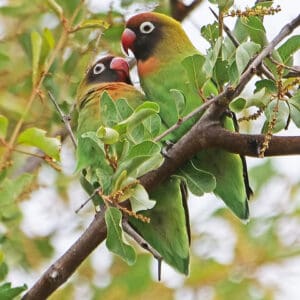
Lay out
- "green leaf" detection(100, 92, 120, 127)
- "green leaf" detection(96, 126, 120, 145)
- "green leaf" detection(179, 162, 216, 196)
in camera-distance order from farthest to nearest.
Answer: "green leaf" detection(179, 162, 216, 196)
"green leaf" detection(100, 92, 120, 127)
"green leaf" detection(96, 126, 120, 145)

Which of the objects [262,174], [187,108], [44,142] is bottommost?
[262,174]

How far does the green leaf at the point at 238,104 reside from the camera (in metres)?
1.64

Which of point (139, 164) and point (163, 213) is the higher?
point (139, 164)

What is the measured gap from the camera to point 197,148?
1731 millimetres

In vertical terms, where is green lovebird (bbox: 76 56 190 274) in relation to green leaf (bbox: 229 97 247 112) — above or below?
below

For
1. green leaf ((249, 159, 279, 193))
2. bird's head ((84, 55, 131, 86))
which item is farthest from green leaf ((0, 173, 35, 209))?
green leaf ((249, 159, 279, 193))

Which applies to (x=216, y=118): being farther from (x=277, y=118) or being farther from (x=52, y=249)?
(x=52, y=249)

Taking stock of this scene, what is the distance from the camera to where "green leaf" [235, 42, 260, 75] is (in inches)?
64.6

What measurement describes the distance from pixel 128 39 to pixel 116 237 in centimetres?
105

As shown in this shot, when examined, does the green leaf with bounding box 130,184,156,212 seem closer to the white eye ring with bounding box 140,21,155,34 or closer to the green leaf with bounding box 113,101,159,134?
the green leaf with bounding box 113,101,159,134

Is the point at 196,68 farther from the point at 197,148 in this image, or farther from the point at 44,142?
the point at 44,142

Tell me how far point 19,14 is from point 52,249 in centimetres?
66

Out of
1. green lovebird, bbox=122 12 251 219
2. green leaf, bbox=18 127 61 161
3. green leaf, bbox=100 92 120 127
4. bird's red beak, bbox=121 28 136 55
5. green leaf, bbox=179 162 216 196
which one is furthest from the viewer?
bird's red beak, bbox=121 28 136 55

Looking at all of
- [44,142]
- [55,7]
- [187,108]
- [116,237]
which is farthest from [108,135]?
[55,7]
